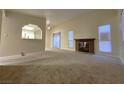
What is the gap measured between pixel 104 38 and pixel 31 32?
4.93 meters

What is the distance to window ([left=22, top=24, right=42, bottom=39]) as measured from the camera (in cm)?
691

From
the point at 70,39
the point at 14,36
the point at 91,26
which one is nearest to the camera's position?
the point at 14,36

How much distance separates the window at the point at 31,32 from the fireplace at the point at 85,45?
10.3 ft

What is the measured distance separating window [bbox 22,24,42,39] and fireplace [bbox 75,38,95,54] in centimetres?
314

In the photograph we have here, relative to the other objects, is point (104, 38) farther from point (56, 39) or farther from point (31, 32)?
point (56, 39)

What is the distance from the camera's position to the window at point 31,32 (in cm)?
691

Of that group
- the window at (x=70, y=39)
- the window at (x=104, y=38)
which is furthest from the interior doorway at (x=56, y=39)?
the window at (x=104, y=38)

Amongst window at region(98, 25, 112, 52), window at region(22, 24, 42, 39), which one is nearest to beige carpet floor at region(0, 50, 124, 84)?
window at region(98, 25, 112, 52)

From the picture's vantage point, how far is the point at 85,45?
7777 millimetres

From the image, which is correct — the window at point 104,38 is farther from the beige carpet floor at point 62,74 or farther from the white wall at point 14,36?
the white wall at point 14,36

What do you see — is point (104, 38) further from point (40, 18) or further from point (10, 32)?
point (10, 32)

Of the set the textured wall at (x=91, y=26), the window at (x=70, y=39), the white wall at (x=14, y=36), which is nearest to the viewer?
the textured wall at (x=91, y=26)

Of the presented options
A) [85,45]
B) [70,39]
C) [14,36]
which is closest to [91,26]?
[85,45]
